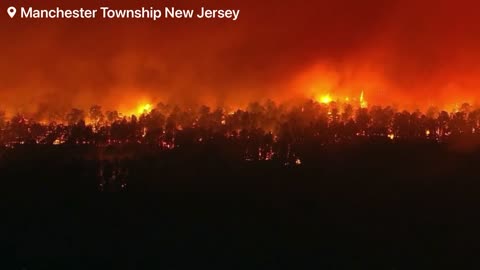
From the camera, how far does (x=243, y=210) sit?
14414mm

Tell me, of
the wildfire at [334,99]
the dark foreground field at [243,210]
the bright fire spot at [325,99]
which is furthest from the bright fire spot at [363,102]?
the dark foreground field at [243,210]

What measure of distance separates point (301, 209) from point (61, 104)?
20.6ft

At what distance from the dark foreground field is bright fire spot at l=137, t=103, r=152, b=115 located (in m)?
1.89

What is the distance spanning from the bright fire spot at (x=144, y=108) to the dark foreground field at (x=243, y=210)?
6.20 feet

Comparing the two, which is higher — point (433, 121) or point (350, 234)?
point (433, 121)

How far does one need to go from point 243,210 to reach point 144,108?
4.24 m

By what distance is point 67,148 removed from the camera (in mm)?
15055

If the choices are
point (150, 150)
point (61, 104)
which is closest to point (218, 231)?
point (150, 150)

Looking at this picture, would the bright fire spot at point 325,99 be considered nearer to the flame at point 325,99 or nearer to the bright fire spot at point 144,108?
the flame at point 325,99

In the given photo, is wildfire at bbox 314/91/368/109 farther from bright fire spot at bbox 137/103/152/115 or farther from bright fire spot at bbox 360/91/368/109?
bright fire spot at bbox 137/103/152/115

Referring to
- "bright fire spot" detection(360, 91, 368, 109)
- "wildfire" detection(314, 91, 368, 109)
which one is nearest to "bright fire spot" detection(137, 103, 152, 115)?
"wildfire" detection(314, 91, 368, 109)

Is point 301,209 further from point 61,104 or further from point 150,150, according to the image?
point 61,104

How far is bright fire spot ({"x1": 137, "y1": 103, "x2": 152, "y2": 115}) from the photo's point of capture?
17.0m

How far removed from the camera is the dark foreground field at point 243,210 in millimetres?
13688
